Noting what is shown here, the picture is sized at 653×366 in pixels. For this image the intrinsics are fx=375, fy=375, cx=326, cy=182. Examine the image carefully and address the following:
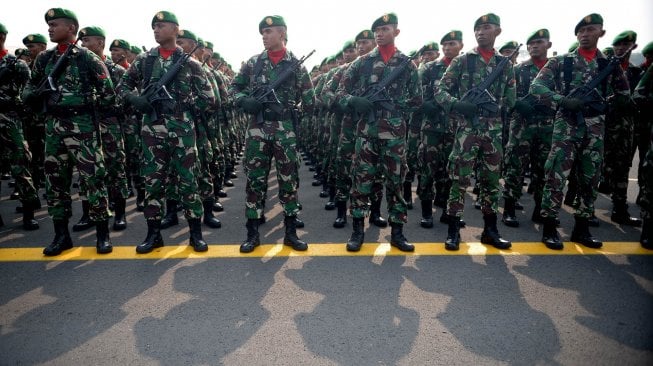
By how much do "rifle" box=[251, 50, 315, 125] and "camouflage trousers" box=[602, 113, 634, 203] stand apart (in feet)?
14.0

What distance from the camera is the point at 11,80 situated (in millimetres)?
4871

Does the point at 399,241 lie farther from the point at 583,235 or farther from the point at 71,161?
the point at 71,161

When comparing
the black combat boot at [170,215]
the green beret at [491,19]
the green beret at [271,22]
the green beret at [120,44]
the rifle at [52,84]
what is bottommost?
the black combat boot at [170,215]

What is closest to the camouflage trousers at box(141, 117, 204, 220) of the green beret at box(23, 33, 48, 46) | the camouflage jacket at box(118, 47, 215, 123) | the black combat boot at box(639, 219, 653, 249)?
the camouflage jacket at box(118, 47, 215, 123)

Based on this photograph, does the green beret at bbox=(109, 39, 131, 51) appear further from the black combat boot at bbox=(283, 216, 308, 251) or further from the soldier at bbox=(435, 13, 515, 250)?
the soldier at bbox=(435, 13, 515, 250)

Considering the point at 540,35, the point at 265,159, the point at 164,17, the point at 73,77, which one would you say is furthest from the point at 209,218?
the point at 540,35

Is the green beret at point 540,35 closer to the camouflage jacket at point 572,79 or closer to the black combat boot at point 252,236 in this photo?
the camouflage jacket at point 572,79

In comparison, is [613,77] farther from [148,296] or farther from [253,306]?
[148,296]

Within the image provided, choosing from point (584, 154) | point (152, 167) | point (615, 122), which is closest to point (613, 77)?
point (584, 154)

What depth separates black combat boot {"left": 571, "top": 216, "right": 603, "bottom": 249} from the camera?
398 cm

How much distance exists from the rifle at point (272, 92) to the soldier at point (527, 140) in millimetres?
2896

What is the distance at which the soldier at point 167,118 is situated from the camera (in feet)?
12.3

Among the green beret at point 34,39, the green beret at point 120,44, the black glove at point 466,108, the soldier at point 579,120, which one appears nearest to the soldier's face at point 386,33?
the black glove at point 466,108

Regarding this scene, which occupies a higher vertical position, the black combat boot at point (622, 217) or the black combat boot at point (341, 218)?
the black combat boot at point (341, 218)
